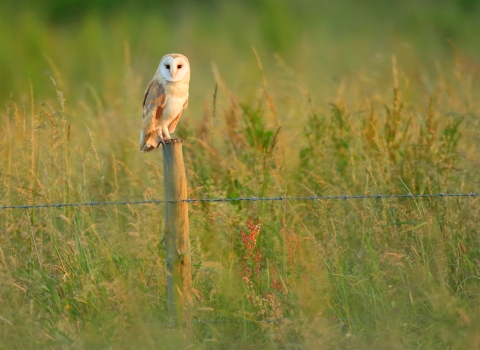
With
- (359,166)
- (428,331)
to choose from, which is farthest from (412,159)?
(428,331)

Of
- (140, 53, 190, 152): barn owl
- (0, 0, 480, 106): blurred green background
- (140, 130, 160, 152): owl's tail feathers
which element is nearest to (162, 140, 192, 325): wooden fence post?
(140, 53, 190, 152): barn owl

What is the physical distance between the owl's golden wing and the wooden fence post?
1.04 meters

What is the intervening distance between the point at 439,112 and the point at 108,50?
22.8 feet

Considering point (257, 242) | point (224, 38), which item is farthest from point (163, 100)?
point (224, 38)

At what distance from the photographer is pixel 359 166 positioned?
5473 mm

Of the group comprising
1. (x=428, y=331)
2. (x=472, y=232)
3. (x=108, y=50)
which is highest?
(x=108, y=50)

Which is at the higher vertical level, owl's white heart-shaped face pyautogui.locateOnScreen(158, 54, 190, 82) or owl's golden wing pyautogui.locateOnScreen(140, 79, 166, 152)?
owl's white heart-shaped face pyautogui.locateOnScreen(158, 54, 190, 82)

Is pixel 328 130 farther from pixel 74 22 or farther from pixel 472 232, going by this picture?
pixel 74 22

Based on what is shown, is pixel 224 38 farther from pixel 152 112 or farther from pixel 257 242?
pixel 257 242

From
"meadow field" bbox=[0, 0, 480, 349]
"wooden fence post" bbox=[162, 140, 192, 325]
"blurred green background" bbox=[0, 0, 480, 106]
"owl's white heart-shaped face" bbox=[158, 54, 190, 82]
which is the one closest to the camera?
"meadow field" bbox=[0, 0, 480, 349]

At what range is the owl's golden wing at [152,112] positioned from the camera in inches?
180

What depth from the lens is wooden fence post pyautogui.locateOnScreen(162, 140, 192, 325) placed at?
3.57 meters

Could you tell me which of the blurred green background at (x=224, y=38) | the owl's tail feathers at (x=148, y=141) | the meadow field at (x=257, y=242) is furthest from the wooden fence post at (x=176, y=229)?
the blurred green background at (x=224, y=38)

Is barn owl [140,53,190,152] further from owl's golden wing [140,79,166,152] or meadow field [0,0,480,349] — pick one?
meadow field [0,0,480,349]
